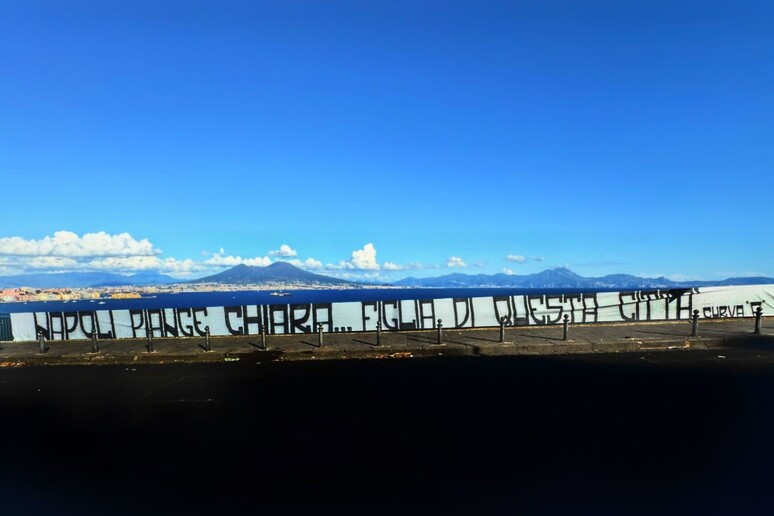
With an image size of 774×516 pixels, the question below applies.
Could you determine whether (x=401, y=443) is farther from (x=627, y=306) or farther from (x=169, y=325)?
(x=627, y=306)

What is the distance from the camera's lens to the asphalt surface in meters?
4.42

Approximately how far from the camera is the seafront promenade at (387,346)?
42.9ft

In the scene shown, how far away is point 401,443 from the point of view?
5.82 meters

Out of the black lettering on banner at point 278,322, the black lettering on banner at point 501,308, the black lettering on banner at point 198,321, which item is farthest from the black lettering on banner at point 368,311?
the black lettering on banner at point 198,321

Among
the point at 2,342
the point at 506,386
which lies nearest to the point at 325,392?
the point at 506,386

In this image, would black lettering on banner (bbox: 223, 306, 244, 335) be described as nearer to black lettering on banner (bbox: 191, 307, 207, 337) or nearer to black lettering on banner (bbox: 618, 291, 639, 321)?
black lettering on banner (bbox: 191, 307, 207, 337)

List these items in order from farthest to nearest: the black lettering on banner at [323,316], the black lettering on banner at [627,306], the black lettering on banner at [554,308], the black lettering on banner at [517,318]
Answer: the black lettering on banner at [627,306]
the black lettering on banner at [554,308]
the black lettering on banner at [517,318]
the black lettering on banner at [323,316]

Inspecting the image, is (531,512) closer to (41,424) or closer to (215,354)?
(41,424)

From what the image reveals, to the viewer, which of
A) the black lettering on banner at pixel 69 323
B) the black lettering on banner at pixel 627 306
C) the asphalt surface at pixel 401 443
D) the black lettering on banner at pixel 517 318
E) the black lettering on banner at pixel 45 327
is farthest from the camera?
the black lettering on banner at pixel 627 306

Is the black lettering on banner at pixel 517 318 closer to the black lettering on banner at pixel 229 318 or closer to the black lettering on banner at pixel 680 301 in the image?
the black lettering on banner at pixel 680 301

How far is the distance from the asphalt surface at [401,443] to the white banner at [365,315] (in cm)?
688

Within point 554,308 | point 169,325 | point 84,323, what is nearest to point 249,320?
point 169,325

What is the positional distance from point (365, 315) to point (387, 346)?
4020 mm

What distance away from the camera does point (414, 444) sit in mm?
5773
